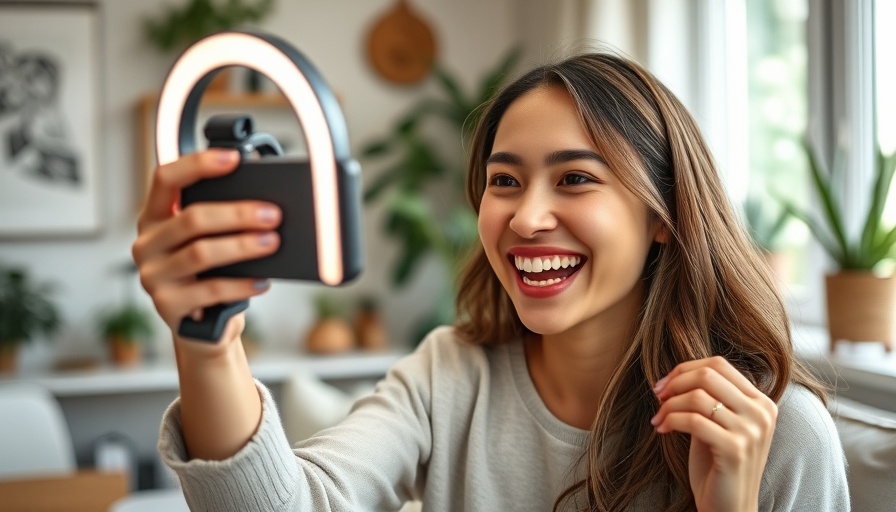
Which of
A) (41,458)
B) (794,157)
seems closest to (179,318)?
(794,157)

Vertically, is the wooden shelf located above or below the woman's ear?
above

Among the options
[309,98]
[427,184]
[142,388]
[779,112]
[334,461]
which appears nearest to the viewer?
[309,98]

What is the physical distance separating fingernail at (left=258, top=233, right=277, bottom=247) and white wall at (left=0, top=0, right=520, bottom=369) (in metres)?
3.09

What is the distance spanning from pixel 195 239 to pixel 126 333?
2.87 metres

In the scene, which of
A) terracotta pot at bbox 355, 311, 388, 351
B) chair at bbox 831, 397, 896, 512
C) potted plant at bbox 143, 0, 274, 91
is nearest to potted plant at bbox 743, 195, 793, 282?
chair at bbox 831, 397, 896, 512

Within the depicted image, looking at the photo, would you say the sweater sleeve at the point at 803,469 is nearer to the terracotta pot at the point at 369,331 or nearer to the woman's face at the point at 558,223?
the woman's face at the point at 558,223

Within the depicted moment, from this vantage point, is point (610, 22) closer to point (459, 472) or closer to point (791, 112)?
point (791, 112)

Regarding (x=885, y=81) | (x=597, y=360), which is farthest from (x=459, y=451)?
(x=885, y=81)

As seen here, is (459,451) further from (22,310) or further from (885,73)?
(22,310)

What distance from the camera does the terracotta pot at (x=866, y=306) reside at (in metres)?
1.83

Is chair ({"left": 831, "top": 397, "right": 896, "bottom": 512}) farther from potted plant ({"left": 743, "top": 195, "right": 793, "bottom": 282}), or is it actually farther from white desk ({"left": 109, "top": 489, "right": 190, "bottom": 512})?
white desk ({"left": 109, "top": 489, "right": 190, "bottom": 512})

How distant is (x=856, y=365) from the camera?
5.68ft

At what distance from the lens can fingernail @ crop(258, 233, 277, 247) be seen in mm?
648

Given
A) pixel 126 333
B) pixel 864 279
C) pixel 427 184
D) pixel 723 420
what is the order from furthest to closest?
1. pixel 427 184
2. pixel 126 333
3. pixel 864 279
4. pixel 723 420
